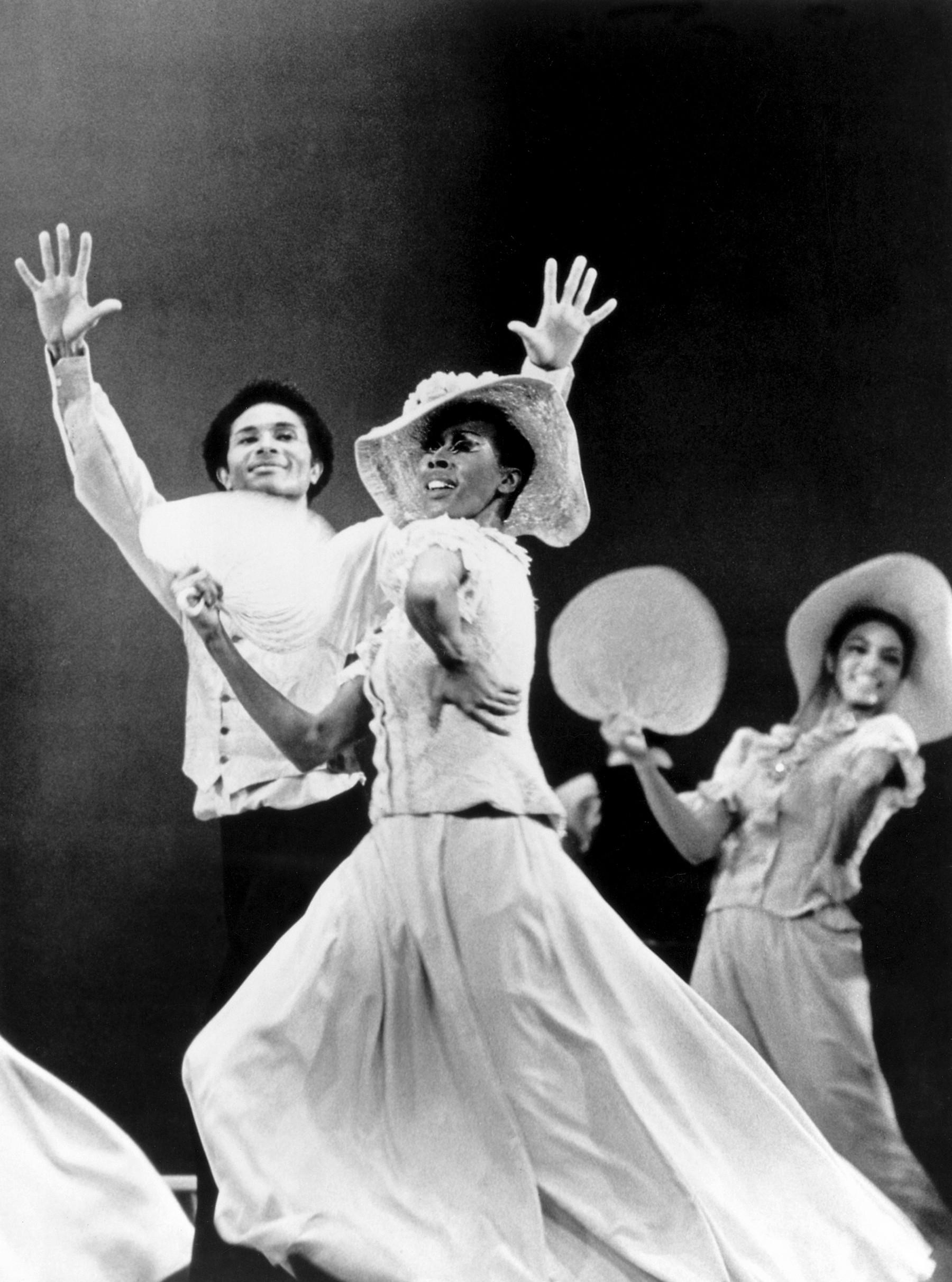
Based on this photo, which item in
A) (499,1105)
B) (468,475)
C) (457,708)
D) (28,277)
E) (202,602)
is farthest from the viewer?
(28,277)

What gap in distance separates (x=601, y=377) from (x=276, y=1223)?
2.41m

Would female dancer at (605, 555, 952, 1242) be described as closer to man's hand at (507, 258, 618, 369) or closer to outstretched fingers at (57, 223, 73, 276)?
man's hand at (507, 258, 618, 369)

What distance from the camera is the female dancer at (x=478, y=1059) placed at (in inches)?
151

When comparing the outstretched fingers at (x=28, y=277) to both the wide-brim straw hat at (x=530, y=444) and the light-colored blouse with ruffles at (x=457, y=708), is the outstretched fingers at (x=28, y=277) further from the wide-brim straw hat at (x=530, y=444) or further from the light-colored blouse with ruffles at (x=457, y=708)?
the light-colored blouse with ruffles at (x=457, y=708)

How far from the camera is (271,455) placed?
4.42m

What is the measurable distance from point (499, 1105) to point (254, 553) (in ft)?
5.36

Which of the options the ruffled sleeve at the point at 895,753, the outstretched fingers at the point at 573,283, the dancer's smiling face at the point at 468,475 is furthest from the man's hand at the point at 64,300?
the ruffled sleeve at the point at 895,753

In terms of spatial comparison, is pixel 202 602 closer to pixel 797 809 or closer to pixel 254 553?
pixel 254 553

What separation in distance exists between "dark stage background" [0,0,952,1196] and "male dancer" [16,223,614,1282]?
0.06m

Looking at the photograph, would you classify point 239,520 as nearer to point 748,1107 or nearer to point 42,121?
point 42,121

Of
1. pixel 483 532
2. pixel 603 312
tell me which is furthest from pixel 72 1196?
pixel 603 312

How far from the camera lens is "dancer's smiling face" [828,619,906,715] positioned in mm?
4344

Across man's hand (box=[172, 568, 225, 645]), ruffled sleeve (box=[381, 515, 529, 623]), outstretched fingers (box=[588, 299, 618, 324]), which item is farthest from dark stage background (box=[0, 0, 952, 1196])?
ruffled sleeve (box=[381, 515, 529, 623])

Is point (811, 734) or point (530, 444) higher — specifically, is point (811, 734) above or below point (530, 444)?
below
